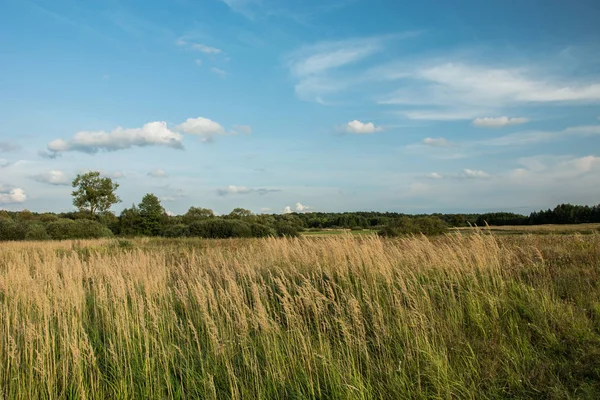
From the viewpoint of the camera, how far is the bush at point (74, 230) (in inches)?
1462

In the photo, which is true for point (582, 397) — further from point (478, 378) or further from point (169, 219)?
point (169, 219)

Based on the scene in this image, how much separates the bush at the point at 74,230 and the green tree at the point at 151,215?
14992 millimetres

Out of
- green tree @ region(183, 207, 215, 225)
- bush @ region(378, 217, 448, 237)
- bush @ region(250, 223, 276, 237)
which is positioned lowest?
bush @ region(250, 223, 276, 237)

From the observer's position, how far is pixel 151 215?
5491 centimetres

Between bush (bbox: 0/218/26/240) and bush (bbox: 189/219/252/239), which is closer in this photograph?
bush (bbox: 189/219/252/239)

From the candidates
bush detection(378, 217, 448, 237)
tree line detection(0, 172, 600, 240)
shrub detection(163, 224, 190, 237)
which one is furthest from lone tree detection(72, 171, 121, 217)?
bush detection(378, 217, 448, 237)

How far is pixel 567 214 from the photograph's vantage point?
1352 inches

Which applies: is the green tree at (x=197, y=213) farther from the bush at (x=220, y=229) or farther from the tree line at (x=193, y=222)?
the bush at (x=220, y=229)

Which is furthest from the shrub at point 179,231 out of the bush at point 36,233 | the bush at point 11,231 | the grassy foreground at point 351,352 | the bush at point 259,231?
the grassy foreground at point 351,352

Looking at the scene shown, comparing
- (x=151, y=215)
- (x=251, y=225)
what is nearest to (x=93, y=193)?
(x=151, y=215)

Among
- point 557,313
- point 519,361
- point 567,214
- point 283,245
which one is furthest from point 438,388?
point 567,214

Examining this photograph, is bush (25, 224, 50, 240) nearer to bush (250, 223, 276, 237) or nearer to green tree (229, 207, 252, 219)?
bush (250, 223, 276, 237)

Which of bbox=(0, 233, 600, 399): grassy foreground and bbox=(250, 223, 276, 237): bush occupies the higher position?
bbox=(250, 223, 276, 237): bush

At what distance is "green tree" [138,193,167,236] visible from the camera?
54.2 metres
